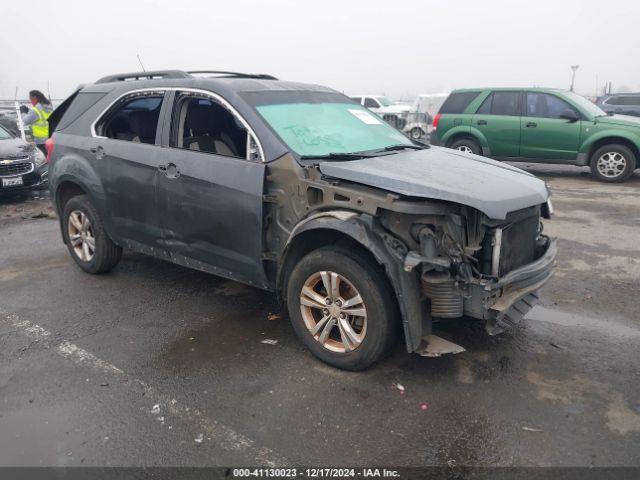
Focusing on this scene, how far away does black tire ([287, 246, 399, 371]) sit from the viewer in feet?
10.5

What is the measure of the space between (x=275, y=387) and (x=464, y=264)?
4.58 ft

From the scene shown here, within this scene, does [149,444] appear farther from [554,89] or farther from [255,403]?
[554,89]

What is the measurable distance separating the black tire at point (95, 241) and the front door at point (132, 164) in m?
0.26

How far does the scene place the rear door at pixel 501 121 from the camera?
34.5 ft

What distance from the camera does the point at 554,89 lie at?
34.1 ft

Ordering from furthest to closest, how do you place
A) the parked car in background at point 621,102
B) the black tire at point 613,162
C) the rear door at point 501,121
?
the parked car in background at point 621,102, the rear door at point 501,121, the black tire at point 613,162

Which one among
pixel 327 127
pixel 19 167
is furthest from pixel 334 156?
pixel 19 167

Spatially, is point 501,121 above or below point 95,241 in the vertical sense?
above

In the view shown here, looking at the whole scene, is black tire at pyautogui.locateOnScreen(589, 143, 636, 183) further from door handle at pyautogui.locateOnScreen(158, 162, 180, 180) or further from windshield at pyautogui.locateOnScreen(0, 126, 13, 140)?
windshield at pyautogui.locateOnScreen(0, 126, 13, 140)

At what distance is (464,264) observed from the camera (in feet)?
10.1

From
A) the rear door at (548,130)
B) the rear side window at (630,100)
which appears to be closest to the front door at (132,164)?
→ the rear door at (548,130)

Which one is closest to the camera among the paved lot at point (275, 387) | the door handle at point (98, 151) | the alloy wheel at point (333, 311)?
the paved lot at point (275, 387)

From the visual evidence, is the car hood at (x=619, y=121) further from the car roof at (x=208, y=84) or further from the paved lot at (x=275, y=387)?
the car roof at (x=208, y=84)

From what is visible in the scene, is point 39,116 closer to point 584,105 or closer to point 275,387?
point 275,387
